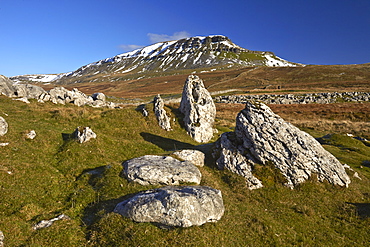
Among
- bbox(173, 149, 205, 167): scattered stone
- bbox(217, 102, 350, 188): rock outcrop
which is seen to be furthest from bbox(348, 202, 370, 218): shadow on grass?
bbox(173, 149, 205, 167): scattered stone

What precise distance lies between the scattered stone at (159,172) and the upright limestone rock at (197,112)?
20.2m

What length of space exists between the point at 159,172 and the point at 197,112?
2453cm

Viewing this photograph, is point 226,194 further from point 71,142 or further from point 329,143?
point 329,143

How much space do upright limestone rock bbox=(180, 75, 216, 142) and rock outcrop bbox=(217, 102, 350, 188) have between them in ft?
52.0

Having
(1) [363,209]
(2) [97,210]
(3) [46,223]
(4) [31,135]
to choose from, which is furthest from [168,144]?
(1) [363,209]

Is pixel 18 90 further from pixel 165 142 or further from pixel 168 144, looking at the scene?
pixel 168 144

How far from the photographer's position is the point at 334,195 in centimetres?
2180

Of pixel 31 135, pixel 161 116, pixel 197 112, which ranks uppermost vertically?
pixel 197 112

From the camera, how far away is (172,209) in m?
13.4

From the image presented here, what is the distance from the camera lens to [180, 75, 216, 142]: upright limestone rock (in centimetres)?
4241

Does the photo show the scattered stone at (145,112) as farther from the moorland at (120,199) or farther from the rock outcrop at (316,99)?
the rock outcrop at (316,99)

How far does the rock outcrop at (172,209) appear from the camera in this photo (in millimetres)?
13305

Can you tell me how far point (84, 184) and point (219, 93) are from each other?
136 meters

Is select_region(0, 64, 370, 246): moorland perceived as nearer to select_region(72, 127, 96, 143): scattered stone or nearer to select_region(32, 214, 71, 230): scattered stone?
select_region(32, 214, 71, 230): scattered stone
